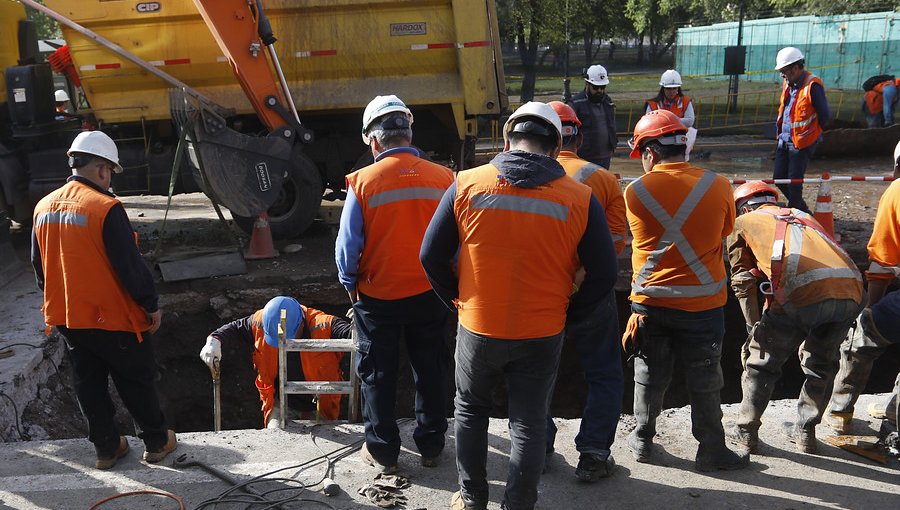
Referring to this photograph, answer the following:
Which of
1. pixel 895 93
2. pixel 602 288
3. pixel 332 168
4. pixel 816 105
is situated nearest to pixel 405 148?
pixel 602 288

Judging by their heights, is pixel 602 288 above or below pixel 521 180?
below

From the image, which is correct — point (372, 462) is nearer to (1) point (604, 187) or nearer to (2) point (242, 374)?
(1) point (604, 187)

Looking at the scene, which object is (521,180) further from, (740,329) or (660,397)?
(740,329)

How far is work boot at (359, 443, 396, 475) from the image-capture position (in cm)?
411

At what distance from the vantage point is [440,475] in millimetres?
4141

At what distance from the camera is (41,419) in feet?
19.1

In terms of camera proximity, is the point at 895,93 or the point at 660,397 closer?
the point at 660,397

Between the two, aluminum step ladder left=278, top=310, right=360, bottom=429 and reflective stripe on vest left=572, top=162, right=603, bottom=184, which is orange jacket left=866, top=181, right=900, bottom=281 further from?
aluminum step ladder left=278, top=310, right=360, bottom=429

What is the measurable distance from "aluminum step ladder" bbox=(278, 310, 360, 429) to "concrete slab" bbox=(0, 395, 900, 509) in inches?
7.1

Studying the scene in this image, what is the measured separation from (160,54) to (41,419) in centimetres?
386

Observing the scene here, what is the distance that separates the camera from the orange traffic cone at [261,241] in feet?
25.9

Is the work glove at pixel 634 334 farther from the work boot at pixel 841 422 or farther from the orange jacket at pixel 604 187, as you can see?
the work boot at pixel 841 422

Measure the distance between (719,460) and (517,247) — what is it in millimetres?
1859

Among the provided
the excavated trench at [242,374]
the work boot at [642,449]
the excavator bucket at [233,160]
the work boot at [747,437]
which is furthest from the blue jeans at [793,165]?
the excavator bucket at [233,160]
